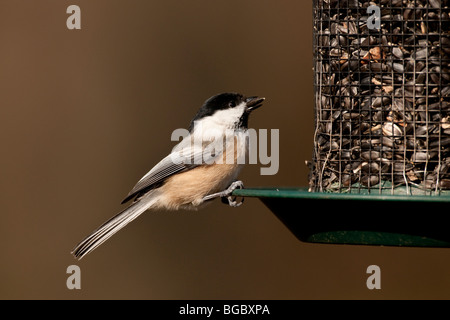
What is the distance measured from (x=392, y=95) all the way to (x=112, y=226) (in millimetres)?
2158

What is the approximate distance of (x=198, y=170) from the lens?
4.63 m

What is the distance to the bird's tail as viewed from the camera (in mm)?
4679

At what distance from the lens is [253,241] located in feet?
23.5

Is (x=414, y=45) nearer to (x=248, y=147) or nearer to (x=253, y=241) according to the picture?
(x=248, y=147)

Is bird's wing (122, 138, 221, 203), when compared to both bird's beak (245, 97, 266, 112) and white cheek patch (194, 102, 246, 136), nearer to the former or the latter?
white cheek patch (194, 102, 246, 136)

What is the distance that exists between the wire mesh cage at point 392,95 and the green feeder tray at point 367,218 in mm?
253

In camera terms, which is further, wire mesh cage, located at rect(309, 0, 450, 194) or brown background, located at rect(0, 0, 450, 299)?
brown background, located at rect(0, 0, 450, 299)

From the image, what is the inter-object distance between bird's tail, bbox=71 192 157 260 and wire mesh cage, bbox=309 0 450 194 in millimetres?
1545

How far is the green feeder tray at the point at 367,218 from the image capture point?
327 centimetres

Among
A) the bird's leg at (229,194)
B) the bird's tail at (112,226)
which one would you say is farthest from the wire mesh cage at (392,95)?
the bird's tail at (112,226)

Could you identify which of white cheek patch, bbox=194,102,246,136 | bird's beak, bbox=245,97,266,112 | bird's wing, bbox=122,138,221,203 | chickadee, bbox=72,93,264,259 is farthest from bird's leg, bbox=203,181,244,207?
bird's beak, bbox=245,97,266,112

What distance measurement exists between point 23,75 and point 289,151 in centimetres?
299

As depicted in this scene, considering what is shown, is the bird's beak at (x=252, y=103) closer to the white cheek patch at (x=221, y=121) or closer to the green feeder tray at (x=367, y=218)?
the white cheek patch at (x=221, y=121)

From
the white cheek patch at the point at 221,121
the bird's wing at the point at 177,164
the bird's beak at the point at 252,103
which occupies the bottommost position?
the bird's wing at the point at 177,164
